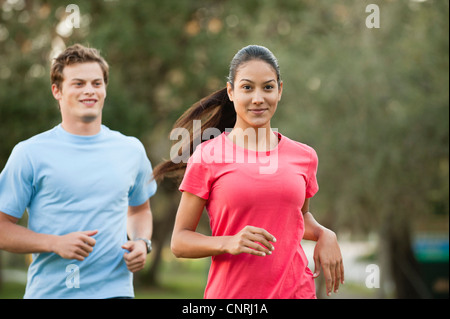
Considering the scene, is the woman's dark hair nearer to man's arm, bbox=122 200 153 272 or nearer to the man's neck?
man's arm, bbox=122 200 153 272

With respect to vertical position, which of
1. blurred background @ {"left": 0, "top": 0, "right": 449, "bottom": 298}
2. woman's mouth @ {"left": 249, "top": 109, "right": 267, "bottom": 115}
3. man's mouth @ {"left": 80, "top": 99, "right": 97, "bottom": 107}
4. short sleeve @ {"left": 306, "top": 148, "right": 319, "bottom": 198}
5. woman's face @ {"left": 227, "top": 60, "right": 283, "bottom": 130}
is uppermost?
blurred background @ {"left": 0, "top": 0, "right": 449, "bottom": 298}

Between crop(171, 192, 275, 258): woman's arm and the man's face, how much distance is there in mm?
1326

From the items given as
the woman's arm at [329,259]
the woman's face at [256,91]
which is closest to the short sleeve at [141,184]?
the woman's face at [256,91]

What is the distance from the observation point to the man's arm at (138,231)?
3.93 m

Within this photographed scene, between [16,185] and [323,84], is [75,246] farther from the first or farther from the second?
[323,84]

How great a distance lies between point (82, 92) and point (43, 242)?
0.99 m

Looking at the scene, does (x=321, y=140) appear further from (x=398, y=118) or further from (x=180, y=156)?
(x=180, y=156)

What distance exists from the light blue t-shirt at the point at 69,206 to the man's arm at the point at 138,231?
0.08 metres

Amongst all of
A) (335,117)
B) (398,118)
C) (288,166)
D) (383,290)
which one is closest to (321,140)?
(335,117)

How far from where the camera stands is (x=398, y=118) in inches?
468

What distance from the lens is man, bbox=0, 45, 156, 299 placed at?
3779 mm

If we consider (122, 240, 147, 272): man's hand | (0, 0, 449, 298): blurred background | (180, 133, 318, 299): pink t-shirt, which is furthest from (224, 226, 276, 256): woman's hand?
(0, 0, 449, 298): blurred background

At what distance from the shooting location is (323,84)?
42.4 feet

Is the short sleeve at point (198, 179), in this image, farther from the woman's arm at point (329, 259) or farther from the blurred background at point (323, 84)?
the blurred background at point (323, 84)
